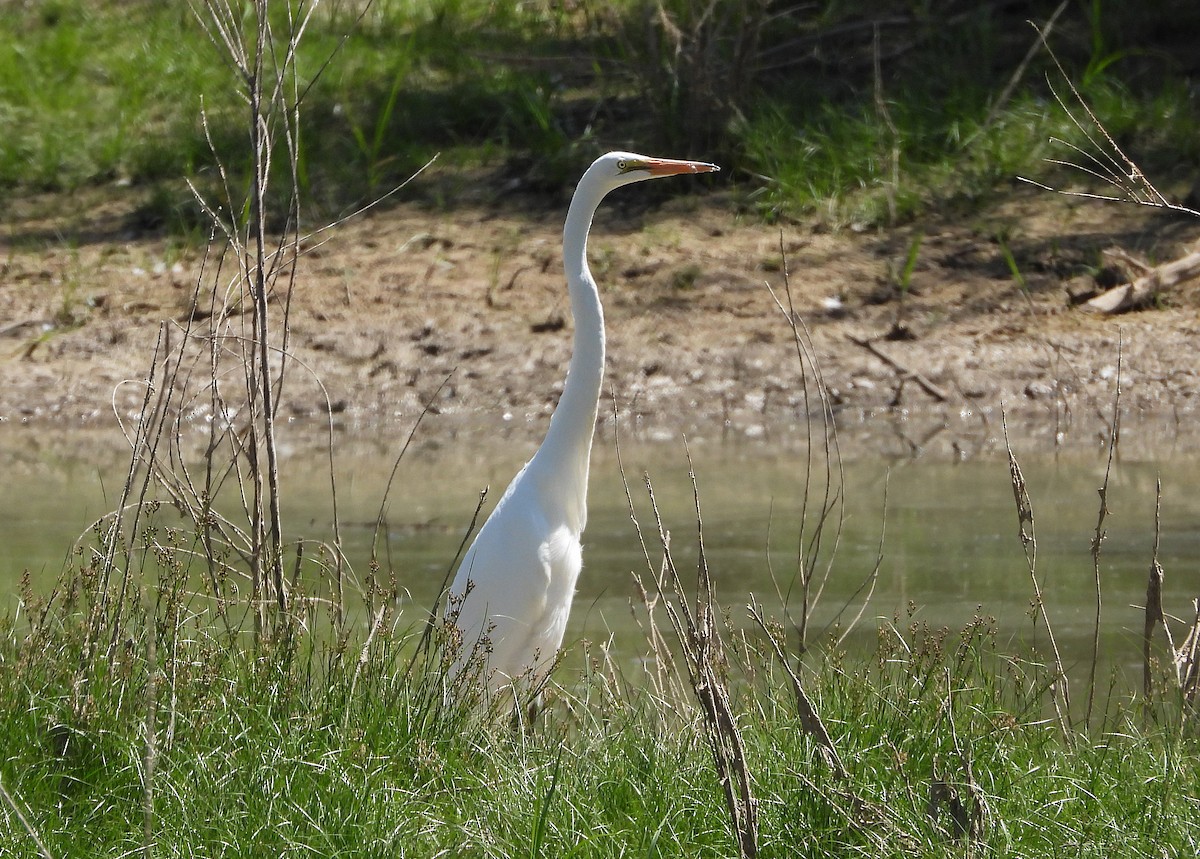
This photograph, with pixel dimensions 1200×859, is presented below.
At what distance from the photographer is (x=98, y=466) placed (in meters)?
7.07

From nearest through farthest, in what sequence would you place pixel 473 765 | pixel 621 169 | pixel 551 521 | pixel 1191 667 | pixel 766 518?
pixel 473 765 < pixel 1191 667 < pixel 551 521 < pixel 621 169 < pixel 766 518

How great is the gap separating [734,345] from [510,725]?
488cm

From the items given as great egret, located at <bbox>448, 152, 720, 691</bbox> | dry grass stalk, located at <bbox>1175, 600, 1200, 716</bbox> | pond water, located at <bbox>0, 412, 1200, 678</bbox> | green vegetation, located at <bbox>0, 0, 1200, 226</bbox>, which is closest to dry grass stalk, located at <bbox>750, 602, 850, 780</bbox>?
dry grass stalk, located at <bbox>1175, 600, 1200, 716</bbox>

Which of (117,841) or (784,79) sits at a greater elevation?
(117,841)

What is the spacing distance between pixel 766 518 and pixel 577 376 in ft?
6.55

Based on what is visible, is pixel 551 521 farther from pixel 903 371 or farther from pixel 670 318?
pixel 670 318

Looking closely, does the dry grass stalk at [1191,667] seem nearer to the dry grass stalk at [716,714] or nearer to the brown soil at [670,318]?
the dry grass stalk at [716,714]

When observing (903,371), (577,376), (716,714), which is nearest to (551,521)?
(577,376)

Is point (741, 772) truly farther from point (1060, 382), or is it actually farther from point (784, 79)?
point (784, 79)

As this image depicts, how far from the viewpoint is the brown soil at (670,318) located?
771 cm

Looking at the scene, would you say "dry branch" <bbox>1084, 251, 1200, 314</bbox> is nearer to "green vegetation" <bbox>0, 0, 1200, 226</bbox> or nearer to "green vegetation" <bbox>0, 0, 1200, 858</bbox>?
"green vegetation" <bbox>0, 0, 1200, 226</bbox>

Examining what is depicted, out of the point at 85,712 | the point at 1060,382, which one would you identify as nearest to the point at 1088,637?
the point at 85,712

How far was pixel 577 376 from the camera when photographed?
166 inches

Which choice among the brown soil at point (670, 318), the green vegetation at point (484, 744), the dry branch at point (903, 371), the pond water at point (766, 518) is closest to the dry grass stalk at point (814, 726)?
the green vegetation at point (484, 744)
